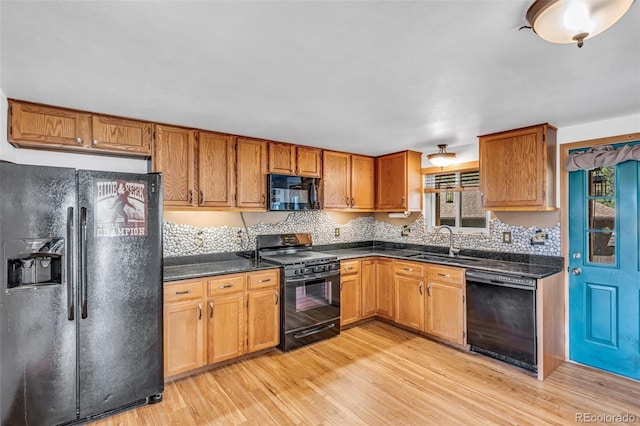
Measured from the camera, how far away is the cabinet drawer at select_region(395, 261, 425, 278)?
3.78 meters

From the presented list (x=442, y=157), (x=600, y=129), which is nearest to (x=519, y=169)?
(x=600, y=129)

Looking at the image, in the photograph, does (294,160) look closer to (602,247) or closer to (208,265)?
(208,265)

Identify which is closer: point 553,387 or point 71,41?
point 71,41

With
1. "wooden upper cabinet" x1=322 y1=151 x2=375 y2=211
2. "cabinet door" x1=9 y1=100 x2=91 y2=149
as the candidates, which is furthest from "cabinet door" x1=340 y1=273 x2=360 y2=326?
"cabinet door" x1=9 y1=100 x2=91 y2=149

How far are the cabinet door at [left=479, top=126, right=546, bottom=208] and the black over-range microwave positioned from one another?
1.90 metres

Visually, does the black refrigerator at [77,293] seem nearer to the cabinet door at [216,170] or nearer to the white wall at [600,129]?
the cabinet door at [216,170]

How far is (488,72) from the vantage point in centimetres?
193

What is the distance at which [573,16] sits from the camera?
1251mm

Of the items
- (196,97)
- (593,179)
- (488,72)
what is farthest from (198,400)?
(593,179)

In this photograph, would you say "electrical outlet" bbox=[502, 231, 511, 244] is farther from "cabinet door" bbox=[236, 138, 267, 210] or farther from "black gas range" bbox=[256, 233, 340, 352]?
"cabinet door" bbox=[236, 138, 267, 210]

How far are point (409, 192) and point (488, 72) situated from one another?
2.45 meters

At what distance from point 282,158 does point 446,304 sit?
248 cm

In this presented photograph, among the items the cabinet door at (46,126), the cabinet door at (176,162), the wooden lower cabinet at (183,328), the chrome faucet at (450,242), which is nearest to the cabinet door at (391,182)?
the chrome faucet at (450,242)

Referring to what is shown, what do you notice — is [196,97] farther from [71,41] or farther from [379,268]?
[379,268]
